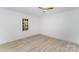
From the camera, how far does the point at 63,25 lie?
1.30 m

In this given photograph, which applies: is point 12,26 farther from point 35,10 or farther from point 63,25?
point 63,25

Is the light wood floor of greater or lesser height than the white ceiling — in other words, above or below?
below

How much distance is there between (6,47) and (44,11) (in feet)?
2.42

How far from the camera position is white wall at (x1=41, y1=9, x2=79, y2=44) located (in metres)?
1.24

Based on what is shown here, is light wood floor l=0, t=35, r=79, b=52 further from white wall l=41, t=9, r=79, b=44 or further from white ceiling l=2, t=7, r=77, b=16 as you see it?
white ceiling l=2, t=7, r=77, b=16

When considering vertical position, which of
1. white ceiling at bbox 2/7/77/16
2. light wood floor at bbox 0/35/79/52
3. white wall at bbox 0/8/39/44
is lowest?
light wood floor at bbox 0/35/79/52

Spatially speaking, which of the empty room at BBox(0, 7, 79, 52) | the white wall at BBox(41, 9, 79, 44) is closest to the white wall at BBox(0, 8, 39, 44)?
the empty room at BBox(0, 7, 79, 52)

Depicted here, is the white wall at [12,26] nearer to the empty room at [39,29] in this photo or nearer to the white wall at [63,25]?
the empty room at [39,29]

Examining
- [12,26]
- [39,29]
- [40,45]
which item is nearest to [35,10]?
[39,29]

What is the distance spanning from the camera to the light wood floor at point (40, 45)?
1261 mm

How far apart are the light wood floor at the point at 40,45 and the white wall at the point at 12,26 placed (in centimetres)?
9

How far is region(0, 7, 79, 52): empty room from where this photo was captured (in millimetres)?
1224

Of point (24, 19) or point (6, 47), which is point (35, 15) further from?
point (6, 47)
